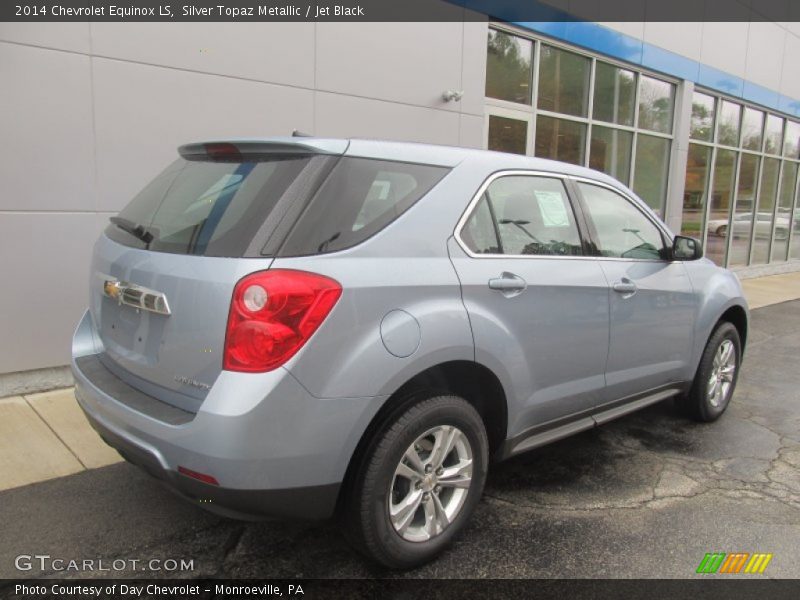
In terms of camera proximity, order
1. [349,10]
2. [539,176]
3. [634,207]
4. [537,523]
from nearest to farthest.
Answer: [537,523] < [539,176] < [634,207] < [349,10]

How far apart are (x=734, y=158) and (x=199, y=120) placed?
12.2 meters

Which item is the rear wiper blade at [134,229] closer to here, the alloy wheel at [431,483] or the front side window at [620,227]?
the alloy wheel at [431,483]

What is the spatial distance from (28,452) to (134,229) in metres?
1.93

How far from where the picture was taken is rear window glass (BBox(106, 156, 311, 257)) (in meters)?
2.38

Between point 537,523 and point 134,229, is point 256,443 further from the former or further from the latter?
point 537,523

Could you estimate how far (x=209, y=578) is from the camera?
2633 mm

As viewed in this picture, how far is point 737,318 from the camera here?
4.84m

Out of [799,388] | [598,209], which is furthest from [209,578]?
[799,388]

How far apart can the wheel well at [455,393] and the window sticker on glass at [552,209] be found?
0.93 metres

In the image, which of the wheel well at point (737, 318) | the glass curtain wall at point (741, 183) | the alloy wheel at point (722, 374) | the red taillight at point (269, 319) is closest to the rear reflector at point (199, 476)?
the red taillight at point (269, 319)

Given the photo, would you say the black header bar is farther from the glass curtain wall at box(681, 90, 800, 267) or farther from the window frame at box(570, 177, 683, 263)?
the window frame at box(570, 177, 683, 263)

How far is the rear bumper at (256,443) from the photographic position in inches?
84.7

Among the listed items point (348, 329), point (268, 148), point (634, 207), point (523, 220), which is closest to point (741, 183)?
point (634, 207)

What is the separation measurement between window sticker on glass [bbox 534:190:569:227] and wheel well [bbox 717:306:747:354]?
6.50 feet
